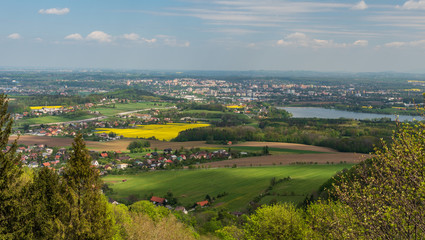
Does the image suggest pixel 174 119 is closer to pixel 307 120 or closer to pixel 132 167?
pixel 307 120

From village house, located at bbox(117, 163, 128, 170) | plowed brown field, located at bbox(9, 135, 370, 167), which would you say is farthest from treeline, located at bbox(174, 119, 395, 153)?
village house, located at bbox(117, 163, 128, 170)

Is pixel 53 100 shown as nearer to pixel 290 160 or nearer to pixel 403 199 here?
pixel 290 160

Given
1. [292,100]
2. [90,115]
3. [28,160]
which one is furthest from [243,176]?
[292,100]

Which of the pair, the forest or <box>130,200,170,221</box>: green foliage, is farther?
<box>130,200,170,221</box>: green foliage

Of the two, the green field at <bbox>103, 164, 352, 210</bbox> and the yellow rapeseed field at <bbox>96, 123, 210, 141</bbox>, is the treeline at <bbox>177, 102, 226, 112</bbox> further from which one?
the green field at <bbox>103, 164, 352, 210</bbox>

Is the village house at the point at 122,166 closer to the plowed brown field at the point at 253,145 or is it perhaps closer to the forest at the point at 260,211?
the plowed brown field at the point at 253,145

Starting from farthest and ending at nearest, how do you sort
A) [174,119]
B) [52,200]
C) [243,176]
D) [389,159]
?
[174,119]
[243,176]
[52,200]
[389,159]
